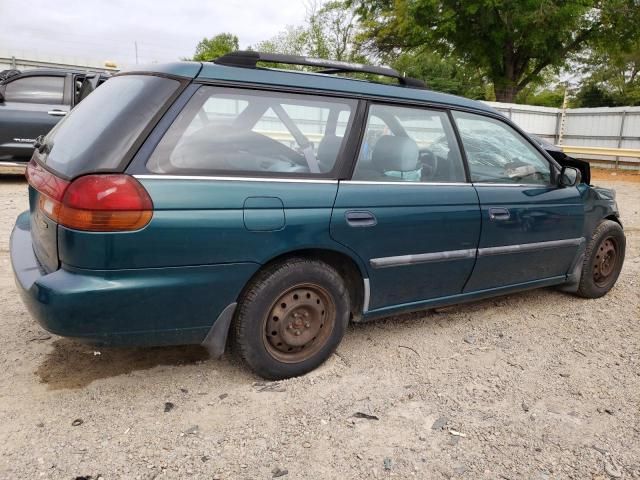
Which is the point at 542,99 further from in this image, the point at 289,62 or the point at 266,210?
the point at 266,210

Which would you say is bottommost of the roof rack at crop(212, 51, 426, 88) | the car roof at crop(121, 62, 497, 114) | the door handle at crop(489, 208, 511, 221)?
the door handle at crop(489, 208, 511, 221)

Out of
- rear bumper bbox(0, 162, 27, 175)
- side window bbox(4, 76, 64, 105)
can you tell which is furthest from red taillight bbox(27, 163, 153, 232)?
side window bbox(4, 76, 64, 105)

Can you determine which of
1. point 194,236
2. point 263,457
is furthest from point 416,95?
point 263,457

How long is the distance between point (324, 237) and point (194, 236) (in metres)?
0.69

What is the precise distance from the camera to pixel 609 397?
2861 millimetres

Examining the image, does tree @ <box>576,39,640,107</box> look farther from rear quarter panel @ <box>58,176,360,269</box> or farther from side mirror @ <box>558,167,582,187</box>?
rear quarter panel @ <box>58,176,360,269</box>

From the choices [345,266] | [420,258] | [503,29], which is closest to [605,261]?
[420,258]

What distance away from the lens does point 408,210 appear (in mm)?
3027

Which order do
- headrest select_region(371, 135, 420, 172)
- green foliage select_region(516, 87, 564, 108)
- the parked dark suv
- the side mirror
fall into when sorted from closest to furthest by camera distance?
headrest select_region(371, 135, 420, 172) < the side mirror < the parked dark suv < green foliage select_region(516, 87, 564, 108)

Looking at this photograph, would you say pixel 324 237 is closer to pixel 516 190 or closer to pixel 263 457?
pixel 263 457

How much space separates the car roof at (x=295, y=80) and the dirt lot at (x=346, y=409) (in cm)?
156

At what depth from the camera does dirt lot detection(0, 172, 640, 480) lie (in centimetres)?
223

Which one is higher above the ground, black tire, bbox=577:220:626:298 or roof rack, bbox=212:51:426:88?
roof rack, bbox=212:51:426:88

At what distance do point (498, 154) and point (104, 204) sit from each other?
8.53 feet
